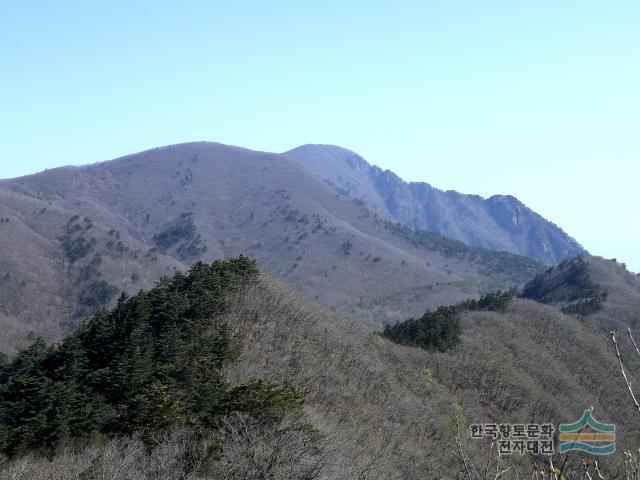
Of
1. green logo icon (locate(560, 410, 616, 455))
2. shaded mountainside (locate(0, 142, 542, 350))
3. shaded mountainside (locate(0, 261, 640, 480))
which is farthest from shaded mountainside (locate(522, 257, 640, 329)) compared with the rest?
green logo icon (locate(560, 410, 616, 455))

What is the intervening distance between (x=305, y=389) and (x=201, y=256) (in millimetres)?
139938

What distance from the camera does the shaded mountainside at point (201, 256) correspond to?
355ft

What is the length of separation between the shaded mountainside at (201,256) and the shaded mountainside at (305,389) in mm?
59881

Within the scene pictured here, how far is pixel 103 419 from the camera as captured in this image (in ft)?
72.4

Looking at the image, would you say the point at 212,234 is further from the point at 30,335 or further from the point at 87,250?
the point at 30,335

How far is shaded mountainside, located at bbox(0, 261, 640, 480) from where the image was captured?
19.0m

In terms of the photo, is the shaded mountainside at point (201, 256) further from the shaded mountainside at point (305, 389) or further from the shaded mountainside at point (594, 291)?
the shaded mountainside at point (305, 389)

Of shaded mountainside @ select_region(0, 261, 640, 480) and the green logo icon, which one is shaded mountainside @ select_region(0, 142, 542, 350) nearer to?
shaded mountainside @ select_region(0, 261, 640, 480)

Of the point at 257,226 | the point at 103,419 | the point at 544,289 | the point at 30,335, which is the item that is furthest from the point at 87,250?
the point at 103,419

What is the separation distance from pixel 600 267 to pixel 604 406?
183 feet

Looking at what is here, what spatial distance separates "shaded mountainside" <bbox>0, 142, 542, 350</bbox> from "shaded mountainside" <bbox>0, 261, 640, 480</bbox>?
196 feet

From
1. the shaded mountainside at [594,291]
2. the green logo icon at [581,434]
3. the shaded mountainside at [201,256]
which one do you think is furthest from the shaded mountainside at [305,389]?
Answer: the shaded mountainside at [201,256]

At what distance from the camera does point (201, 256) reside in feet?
541

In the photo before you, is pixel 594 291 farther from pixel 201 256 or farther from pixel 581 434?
pixel 201 256
